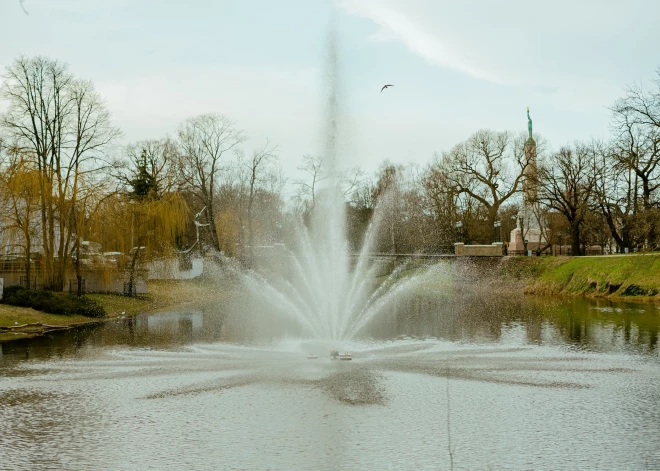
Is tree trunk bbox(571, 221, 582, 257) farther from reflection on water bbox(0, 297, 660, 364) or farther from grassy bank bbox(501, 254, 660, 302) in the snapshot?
reflection on water bbox(0, 297, 660, 364)

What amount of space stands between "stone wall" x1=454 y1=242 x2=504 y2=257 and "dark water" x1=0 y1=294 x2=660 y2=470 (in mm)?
44084

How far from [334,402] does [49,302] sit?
2469 cm

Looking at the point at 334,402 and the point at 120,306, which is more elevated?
the point at 120,306

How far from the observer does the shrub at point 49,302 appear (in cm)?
3653

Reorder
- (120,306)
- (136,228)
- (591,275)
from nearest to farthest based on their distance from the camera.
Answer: (120,306) → (136,228) → (591,275)

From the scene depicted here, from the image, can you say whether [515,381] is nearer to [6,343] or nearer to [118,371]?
[118,371]

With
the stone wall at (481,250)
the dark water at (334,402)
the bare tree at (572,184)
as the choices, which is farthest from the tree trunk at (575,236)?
the dark water at (334,402)

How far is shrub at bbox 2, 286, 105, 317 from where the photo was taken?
3653cm

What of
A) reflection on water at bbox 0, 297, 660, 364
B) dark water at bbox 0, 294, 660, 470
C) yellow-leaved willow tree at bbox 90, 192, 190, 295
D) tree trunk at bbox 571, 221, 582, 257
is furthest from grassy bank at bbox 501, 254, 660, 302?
yellow-leaved willow tree at bbox 90, 192, 190, 295

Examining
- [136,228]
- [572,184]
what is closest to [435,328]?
[136,228]

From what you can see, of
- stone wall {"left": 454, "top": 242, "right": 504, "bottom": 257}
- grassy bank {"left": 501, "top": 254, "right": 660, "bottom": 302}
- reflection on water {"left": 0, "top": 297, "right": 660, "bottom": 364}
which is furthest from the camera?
stone wall {"left": 454, "top": 242, "right": 504, "bottom": 257}

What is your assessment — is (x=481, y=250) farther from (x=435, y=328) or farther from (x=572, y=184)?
(x=435, y=328)

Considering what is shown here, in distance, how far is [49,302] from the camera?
36.8 meters

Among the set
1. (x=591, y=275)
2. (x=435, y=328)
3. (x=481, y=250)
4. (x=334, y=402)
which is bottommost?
(x=334, y=402)
